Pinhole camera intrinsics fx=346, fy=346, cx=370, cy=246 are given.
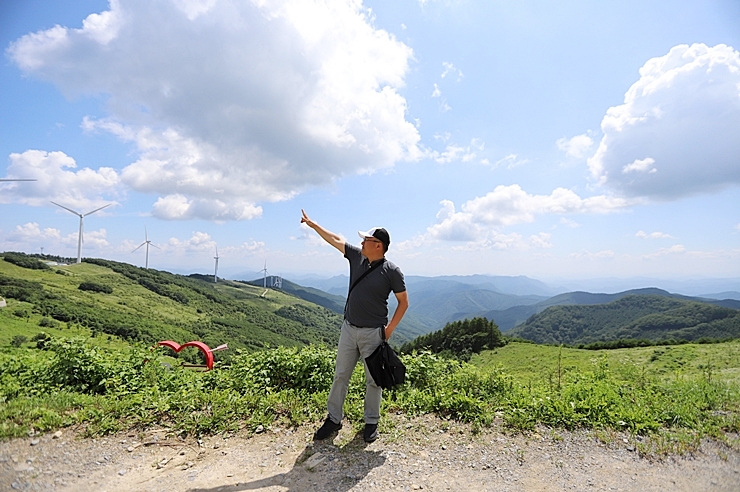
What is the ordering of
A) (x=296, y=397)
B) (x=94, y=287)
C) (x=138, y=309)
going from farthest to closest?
1. (x=94, y=287)
2. (x=138, y=309)
3. (x=296, y=397)

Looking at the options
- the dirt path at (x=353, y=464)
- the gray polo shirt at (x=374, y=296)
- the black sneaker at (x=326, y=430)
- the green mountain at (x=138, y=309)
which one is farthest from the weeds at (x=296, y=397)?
the green mountain at (x=138, y=309)

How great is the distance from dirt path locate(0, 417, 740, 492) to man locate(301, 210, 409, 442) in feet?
1.04

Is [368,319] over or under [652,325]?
over

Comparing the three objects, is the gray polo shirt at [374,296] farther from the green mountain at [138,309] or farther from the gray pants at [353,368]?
the green mountain at [138,309]

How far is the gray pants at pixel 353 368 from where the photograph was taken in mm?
4641

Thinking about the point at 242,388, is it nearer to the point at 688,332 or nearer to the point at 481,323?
the point at 481,323

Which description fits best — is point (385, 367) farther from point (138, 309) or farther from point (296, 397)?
point (138, 309)

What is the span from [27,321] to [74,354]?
81.9 m

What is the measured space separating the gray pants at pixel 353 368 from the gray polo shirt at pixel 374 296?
0.14 meters

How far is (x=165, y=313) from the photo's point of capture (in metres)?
124

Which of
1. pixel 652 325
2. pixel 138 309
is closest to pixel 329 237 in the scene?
pixel 138 309

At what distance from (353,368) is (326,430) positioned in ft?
2.82

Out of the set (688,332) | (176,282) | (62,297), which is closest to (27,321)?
(62,297)

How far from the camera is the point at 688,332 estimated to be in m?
132
